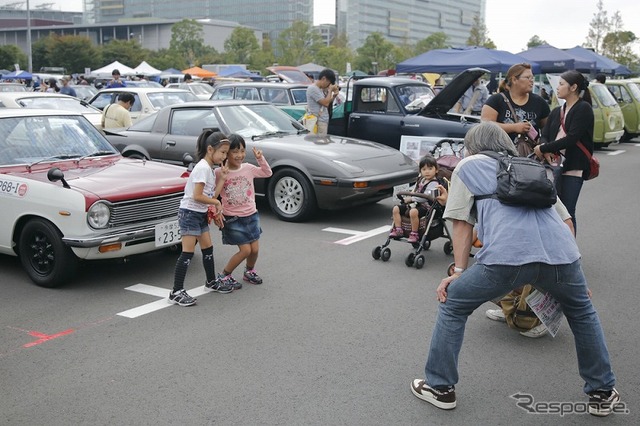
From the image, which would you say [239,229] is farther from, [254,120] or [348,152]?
[254,120]

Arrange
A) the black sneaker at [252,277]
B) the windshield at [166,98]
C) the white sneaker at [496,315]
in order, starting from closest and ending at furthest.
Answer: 1. the white sneaker at [496,315]
2. the black sneaker at [252,277]
3. the windshield at [166,98]

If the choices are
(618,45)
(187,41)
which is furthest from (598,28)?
(187,41)

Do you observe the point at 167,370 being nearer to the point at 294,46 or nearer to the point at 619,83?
the point at 619,83

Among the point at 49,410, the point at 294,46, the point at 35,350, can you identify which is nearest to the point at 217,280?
the point at 35,350

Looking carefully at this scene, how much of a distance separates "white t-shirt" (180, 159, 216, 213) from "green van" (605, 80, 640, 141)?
655 inches

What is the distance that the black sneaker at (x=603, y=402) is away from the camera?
370cm

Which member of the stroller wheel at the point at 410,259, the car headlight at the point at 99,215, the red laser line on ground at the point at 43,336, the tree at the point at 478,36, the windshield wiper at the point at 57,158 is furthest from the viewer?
the tree at the point at 478,36

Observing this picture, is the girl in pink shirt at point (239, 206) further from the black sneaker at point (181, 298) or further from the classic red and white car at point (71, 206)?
the classic red and white car at point (71, 206)

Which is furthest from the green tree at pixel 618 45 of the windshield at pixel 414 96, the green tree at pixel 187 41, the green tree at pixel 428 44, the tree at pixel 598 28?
the green tree at pixel 187 41

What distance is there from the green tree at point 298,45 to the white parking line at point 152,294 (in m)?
84.8

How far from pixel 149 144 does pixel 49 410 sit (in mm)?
6856

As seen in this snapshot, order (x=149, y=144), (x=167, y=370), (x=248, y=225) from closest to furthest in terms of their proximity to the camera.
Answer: (x=167, y=370) → (x=248, y=225) → (x=149, y=144)

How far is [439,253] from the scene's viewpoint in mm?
7492

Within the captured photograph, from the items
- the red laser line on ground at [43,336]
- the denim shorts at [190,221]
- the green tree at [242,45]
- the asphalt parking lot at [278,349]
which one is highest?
the green tree at [242,45]
